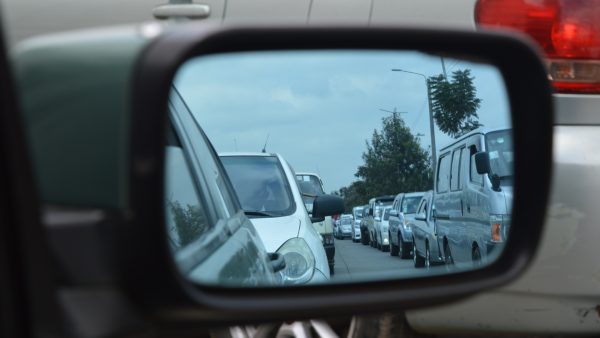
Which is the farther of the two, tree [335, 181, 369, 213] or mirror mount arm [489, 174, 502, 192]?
mirror mount arm [489, 174, 502, 192]

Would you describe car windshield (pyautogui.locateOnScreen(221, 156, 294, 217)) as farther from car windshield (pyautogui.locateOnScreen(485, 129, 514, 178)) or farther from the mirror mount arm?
the mirror mount arm

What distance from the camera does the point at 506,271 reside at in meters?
1.65

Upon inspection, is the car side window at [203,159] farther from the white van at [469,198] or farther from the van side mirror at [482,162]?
the van side mirror at [482,162]

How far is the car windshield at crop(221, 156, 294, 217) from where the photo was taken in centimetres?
770

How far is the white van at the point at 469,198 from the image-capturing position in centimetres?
349

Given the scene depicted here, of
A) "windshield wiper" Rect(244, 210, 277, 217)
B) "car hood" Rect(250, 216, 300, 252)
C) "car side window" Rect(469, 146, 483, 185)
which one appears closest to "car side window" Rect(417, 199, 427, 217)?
"car side window" Rect(469, 146, 483, 185)

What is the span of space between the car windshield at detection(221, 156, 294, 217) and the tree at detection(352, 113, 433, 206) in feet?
13.4

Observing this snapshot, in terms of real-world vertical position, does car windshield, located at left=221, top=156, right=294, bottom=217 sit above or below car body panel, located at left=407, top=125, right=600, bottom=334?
below

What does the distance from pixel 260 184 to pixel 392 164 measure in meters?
4.83

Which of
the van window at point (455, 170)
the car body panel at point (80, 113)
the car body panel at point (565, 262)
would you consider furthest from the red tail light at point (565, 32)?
the car body panel at point (80, 113)

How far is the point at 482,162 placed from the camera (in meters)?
4.75

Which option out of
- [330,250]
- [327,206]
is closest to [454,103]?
[327,206]

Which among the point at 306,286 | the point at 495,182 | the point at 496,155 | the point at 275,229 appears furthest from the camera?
the point at 275,229

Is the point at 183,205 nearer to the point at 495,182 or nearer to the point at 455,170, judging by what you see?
the point at 495,182
